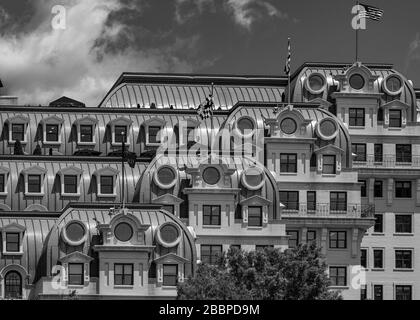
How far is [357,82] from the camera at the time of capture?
14750 cm

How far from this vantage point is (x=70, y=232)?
12131 centimetres

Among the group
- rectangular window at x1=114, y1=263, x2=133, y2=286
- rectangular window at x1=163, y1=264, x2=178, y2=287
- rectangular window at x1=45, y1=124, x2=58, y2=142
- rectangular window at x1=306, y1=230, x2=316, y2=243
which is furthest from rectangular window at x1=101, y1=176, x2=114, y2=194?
rectangular window at x1=306, y1=230, x2=316, y2=243

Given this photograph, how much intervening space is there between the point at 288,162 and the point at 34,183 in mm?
24638

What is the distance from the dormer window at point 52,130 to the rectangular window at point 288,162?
22.8m

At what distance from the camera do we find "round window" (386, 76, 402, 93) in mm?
148250

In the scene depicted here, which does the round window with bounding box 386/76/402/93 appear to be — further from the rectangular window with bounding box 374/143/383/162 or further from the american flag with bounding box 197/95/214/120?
the american flag with bounding box 197/95/214/120

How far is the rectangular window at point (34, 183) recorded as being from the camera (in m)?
135

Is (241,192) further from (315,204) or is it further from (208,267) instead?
(208,267)

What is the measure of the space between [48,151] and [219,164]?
21.1 m

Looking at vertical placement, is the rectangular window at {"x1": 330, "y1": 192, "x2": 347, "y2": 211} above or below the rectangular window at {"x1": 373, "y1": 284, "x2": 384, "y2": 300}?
above

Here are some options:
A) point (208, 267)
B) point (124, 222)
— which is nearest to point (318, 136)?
point (124, 222)

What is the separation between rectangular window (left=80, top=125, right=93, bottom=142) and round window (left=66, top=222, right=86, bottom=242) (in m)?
23.9

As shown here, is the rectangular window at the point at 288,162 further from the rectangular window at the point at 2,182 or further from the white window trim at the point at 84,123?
the rectangular window at the point at 2,182

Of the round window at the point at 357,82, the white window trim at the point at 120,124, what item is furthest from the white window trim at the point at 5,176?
the round window at the point at 357,82
